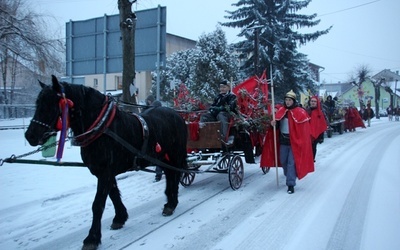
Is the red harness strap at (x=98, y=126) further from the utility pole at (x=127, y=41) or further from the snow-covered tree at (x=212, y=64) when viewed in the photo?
the snow-covered tree at (x=212, y=64)

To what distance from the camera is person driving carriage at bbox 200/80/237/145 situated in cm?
723

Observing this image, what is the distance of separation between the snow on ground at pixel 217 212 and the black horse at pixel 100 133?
0.68m

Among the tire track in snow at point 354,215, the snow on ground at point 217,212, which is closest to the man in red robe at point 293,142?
the snow on ground at point 217,212

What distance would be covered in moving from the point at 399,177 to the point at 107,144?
667 centimetres

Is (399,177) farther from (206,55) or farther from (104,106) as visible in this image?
(206,55)

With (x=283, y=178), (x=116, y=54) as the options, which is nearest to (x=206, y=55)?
(x=116, y=54)

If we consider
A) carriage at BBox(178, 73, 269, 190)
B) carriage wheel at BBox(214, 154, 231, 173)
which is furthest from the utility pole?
carriage wheel at BBox(214, 154, 231, 173)

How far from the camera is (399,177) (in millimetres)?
7887

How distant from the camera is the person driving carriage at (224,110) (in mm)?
7227

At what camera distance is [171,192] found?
18.7 ft

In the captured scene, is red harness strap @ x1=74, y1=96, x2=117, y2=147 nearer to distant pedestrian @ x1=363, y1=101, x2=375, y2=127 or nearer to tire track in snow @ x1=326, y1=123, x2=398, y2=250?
tire track in snow @ x1=326, y1=123, x2=398, y2=250

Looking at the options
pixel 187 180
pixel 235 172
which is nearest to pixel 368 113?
pixel 235 172

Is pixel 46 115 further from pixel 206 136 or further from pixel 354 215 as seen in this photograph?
pixel 354 215

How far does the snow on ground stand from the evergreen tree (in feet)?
69.8
